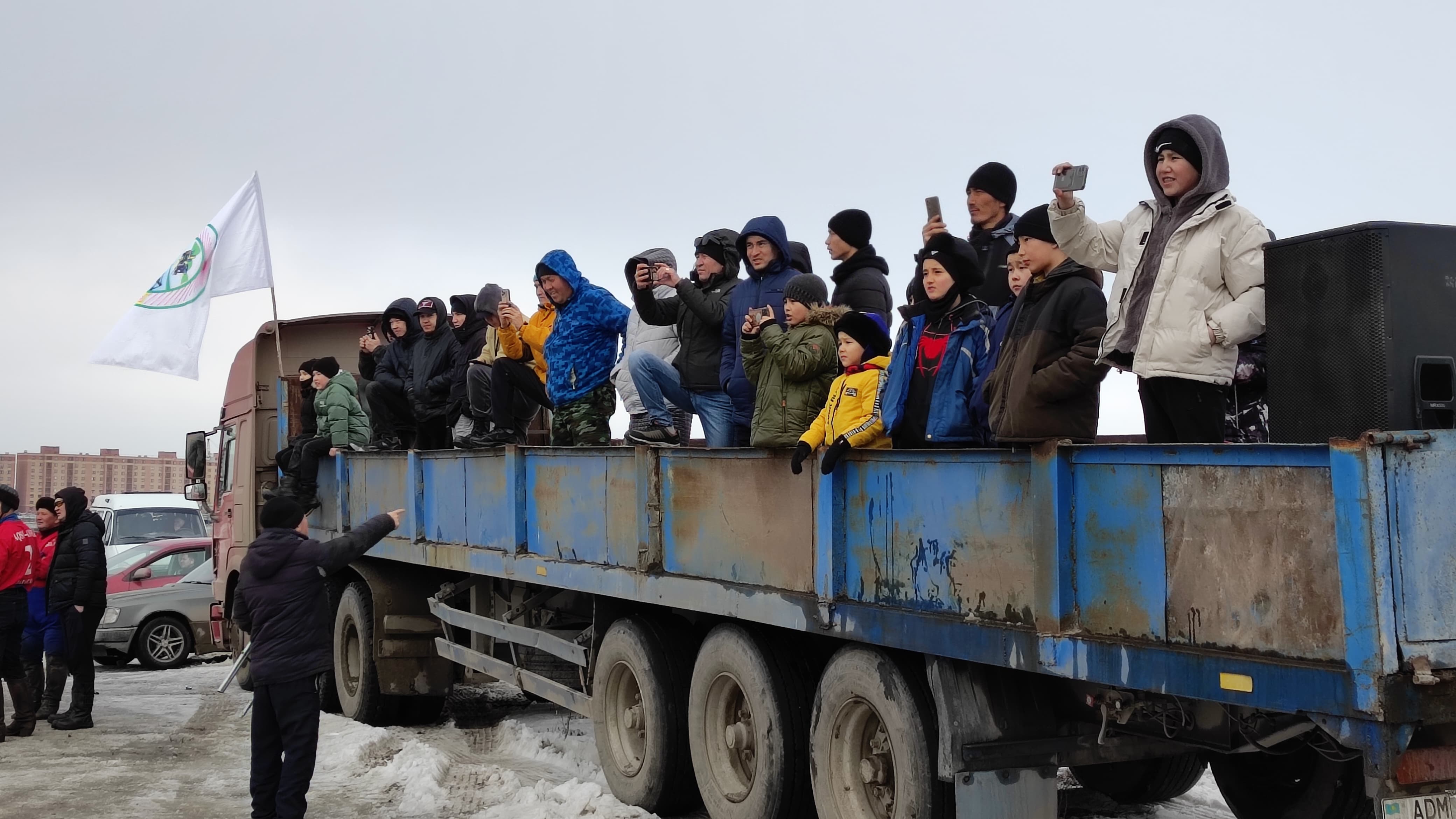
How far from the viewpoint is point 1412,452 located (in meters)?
3.14

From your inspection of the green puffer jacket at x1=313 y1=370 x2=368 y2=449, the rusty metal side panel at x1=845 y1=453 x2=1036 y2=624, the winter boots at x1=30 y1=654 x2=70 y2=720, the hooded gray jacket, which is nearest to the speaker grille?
the hooded gray jacket

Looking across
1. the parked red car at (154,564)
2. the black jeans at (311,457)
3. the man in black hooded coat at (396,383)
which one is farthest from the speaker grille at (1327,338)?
the parked red car at (154,564)

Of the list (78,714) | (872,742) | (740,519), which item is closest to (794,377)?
(740,519)

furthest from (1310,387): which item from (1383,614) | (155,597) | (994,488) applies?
(155,597)

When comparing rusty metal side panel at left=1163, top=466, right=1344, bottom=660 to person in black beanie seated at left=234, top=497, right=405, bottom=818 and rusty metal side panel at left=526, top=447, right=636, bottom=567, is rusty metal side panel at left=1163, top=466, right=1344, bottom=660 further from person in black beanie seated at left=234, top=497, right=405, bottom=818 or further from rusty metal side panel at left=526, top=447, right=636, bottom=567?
person in black beanie seated at left=234, top=497, right=405, bottom=818

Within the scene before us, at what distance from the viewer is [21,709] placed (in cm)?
999

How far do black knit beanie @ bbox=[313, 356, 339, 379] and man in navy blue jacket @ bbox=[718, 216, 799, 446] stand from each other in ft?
16.6

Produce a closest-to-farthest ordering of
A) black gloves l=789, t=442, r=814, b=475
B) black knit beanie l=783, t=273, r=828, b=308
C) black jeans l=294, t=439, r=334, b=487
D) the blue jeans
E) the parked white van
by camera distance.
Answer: black gloves l=789, t=442, r=814, b=475 → black knit beanie l=783, t=273, r=828, b=308 → the blue jeans → black jeans l=294, t=439, r=334, b=487 → the parked white van

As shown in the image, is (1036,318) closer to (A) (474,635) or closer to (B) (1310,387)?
(B) (1310,387)

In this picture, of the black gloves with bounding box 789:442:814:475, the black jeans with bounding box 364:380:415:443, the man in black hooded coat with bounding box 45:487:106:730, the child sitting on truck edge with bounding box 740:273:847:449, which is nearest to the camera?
the black gloves with bounding box 789:442:814:475

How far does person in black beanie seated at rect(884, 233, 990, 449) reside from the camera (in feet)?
15.8

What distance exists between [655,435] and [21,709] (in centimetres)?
621

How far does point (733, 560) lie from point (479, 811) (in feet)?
6.82

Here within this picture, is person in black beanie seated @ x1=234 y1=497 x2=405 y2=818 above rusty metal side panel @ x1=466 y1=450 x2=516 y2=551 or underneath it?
underneath
